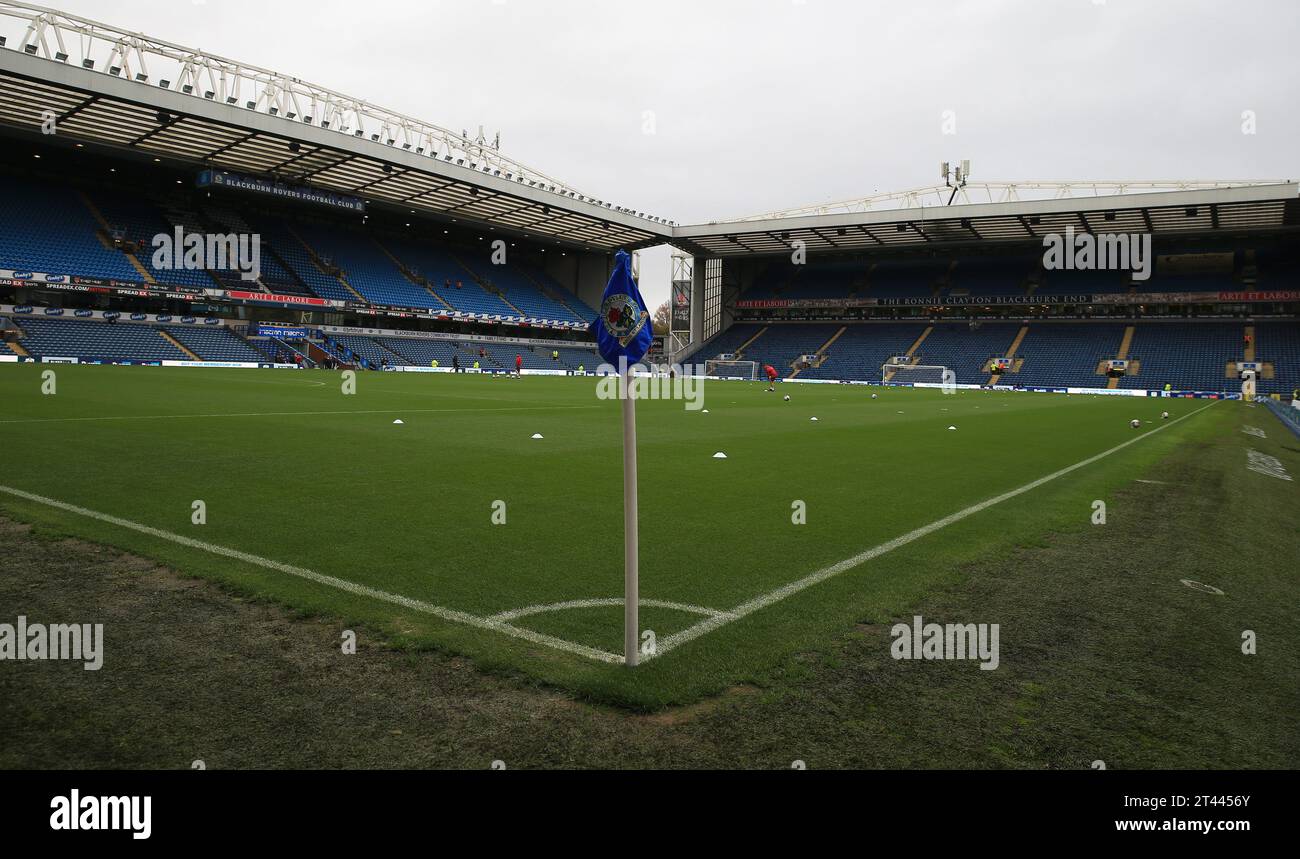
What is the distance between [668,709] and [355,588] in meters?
2.50

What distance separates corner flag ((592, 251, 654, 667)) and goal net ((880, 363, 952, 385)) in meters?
62.4

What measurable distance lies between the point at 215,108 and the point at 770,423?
3475 centimetres

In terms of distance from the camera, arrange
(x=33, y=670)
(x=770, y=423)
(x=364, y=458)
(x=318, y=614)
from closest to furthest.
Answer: (x=33, y=670), (x=318, y=614), (x=364, y=458), (x=770, y=423)

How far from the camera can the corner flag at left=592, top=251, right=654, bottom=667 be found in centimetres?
359

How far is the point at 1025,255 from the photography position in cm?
6969

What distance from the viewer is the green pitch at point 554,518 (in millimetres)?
4258

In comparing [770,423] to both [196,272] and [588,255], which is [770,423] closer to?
[196,272]

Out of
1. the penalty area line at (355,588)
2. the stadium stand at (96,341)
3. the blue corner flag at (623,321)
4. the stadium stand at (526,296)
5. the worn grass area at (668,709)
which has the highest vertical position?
the stadium stand at (526,296)

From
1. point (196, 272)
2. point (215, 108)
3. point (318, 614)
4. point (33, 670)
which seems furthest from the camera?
point (196, 272)

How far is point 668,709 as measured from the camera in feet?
10.8

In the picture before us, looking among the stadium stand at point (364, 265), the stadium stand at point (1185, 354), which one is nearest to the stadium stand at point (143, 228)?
the stadium stand at point (364, 265)

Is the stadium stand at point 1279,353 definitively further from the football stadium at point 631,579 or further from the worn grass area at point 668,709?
the worn grass area at point 668,709
